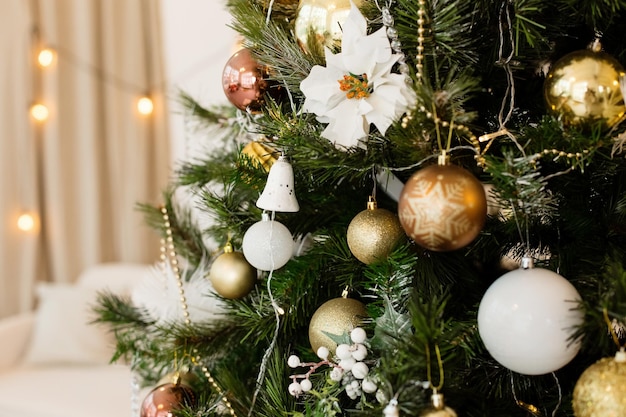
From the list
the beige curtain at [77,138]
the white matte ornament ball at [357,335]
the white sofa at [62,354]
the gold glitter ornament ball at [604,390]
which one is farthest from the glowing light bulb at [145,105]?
the gold glitter ornament ball at [604,390]

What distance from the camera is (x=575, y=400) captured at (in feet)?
1.34

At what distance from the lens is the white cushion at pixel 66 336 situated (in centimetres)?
180

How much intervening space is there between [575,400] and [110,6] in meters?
2.40

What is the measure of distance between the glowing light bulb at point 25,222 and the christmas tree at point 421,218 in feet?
5.69

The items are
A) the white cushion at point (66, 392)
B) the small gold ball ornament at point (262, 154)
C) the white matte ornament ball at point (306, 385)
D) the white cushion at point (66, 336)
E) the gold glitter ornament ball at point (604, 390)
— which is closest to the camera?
the gold glitter ornament ball at point (604, 390)

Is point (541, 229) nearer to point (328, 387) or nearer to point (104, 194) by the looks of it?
point (328, 387)

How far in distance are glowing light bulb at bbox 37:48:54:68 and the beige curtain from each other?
1.0 inches

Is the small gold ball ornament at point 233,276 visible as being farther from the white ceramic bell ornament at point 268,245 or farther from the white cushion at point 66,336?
the white cushion at point 66,336

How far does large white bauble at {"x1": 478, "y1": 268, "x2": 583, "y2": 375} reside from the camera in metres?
0.39

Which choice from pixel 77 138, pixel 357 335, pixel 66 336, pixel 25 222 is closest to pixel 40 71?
pixel 77 138

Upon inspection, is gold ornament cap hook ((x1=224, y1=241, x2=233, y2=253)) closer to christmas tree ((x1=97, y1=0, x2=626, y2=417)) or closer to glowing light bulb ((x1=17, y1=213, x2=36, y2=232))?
Result: christmas tree ((x1=97, y1=0, x2=626, y2=417))

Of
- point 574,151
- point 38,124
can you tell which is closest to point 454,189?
point 574,151

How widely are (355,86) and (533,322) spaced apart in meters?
0.23

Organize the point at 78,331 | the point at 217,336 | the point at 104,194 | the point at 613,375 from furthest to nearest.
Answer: the point at 104,194
the point at 78,331
the point at 217,336
the point at 613,375
